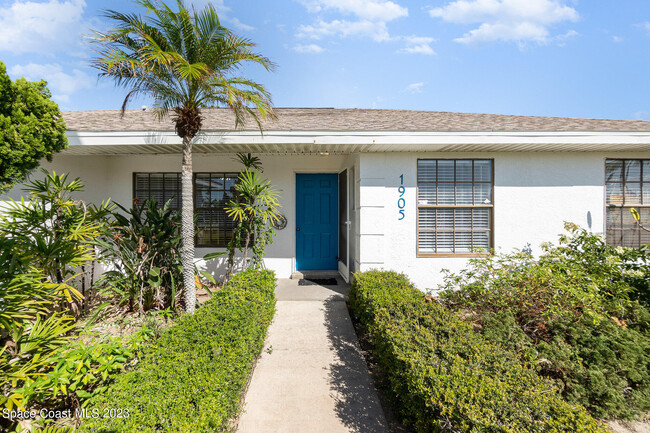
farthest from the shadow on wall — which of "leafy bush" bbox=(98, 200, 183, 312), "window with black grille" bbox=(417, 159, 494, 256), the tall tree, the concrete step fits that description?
the tall tree

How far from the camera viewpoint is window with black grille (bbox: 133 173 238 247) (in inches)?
243

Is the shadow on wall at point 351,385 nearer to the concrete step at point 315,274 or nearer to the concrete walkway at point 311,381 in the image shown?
the concrete walkway at point 311,381

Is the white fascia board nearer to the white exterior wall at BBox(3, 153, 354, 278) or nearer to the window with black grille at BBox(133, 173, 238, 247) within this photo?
the white exterior wall at BBox(3, 153, 354, 278)

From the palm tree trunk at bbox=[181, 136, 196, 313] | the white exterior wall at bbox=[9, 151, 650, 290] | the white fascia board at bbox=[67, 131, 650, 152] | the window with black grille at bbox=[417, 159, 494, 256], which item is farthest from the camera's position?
the window with black grille at bbox=[417, 159, 494, 256]

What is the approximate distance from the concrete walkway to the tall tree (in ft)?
13.3

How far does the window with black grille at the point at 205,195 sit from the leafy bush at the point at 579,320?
507 cm

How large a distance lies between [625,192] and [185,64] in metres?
8.29

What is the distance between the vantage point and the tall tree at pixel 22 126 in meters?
3.22

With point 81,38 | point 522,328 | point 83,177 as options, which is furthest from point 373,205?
point 83,177

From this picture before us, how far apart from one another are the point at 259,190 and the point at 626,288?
5.98 metres

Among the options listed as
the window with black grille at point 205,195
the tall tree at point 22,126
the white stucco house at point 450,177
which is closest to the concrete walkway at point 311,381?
the white stucco house at point 450,177

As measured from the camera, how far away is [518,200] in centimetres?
512

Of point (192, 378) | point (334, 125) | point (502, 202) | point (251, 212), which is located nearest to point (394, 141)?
point (334, 125)

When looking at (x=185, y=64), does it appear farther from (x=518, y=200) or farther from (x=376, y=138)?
(x=518, y=200)
